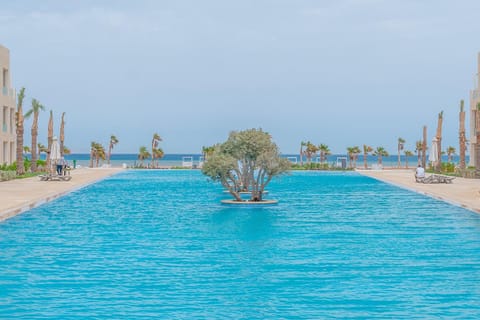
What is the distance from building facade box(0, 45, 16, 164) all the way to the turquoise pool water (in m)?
29.4

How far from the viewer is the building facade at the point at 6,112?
50.0 m

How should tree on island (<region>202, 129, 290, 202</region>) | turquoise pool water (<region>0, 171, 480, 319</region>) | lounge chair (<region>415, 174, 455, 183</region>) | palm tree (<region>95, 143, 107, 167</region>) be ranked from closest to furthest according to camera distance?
turquoise pool water (<region>0, 171, 480, 319</region>) < tree on island (<region>202, 129, 290, 202</region>) < lounge chair (<region>415, 174, 455, 183</region>) < palm tree (<region>95, 143, 107, 167</region>)

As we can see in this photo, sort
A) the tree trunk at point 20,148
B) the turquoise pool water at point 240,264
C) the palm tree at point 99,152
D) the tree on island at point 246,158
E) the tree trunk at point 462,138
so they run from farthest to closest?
the palm tree at point 99,152
the tree trunk at point 462,138
the tree trunk at point 20,148
the tree on island at point 246,158
the turquoise pool water at point 240,264

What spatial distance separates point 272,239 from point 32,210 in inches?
373

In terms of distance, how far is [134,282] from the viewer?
10820mm

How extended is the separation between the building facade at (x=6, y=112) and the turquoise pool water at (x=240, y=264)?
2945cm

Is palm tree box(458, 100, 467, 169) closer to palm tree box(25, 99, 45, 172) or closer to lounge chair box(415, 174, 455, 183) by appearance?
lounge chair box(415, 174, 455, 183)

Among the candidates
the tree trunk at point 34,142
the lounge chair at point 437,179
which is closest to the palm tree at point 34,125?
the tree trunk at point 34,142

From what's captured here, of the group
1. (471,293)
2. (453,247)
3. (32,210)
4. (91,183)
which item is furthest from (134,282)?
(91,183)

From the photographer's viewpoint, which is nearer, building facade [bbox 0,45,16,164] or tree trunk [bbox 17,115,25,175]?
tree trunk [bbox 17,115,25,175]

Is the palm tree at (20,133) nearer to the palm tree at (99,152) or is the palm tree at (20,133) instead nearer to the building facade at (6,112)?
the building facade at (6,112)

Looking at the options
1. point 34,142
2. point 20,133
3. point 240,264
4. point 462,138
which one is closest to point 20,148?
point 20,133

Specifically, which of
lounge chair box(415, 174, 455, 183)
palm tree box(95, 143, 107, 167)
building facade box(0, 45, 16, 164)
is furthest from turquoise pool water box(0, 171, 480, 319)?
palm tree box(95, 143, 107, 167)

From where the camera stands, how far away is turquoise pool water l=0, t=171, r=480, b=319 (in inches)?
365
